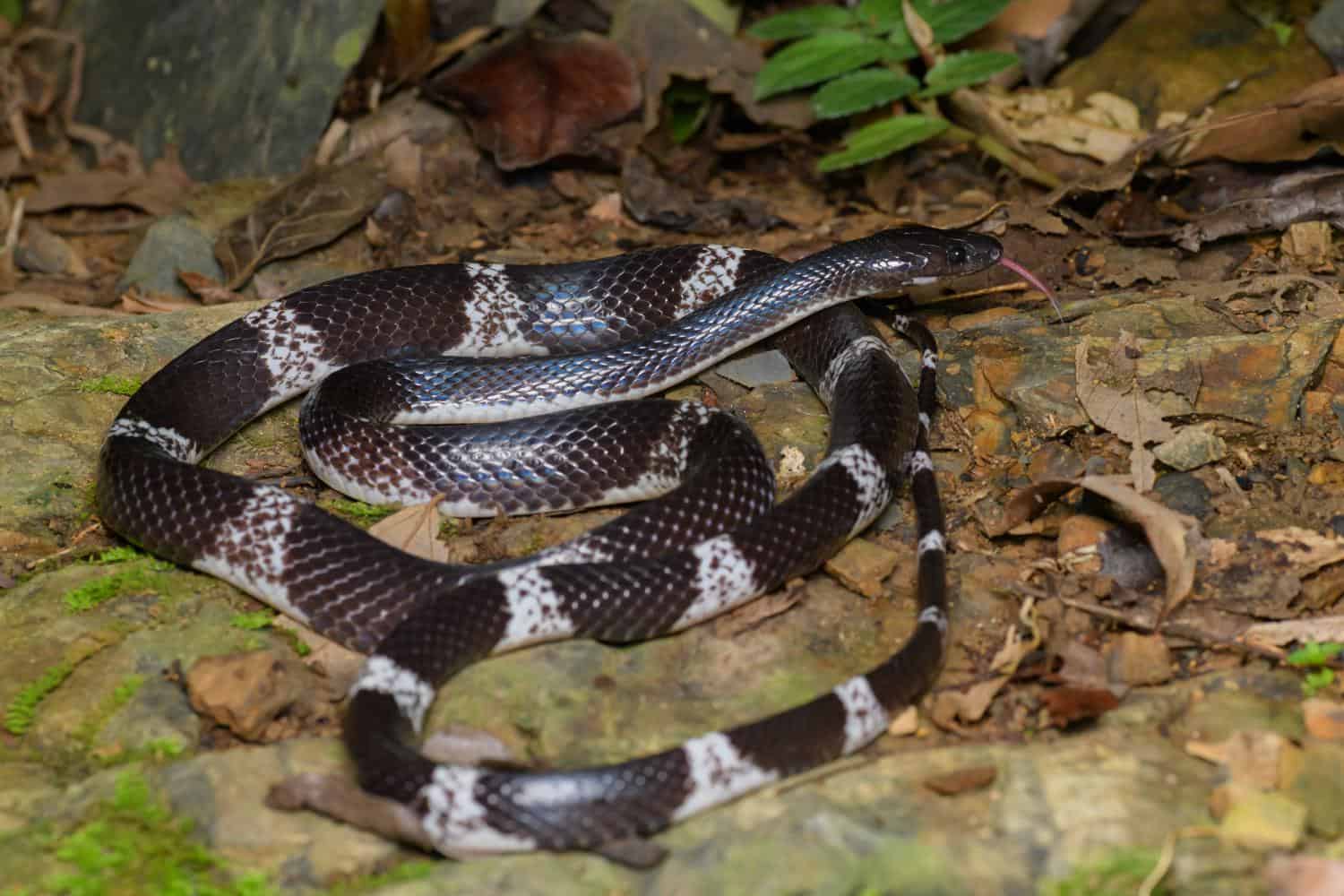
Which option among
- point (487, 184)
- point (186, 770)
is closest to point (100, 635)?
point (186, 770)

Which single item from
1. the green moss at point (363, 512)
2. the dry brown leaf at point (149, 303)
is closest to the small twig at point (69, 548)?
the green moss at point (363, 512)

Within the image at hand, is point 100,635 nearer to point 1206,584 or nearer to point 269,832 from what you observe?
point 269,832

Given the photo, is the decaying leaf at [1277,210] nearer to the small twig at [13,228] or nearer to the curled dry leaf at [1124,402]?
the curled dry leaf at [1124,402]

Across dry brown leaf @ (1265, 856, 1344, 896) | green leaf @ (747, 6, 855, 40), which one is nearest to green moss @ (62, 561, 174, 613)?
dry brown leaf @ (1265, 856, 1344, 896)

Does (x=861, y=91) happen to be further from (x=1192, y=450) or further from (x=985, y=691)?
(x=985, y=691)

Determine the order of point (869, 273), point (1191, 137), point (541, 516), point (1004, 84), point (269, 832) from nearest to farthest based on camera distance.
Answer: point (269, 832) < point (541, 516) < point (869, 273) < point (1191, 137) < point (1004, 84)

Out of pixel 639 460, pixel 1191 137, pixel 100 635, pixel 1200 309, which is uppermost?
pixel 1191 137
